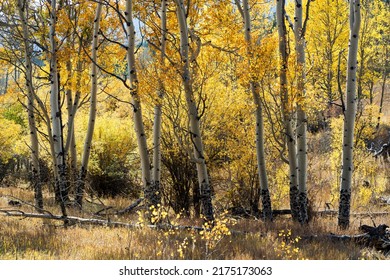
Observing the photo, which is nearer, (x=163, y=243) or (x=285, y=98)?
(x=163, y=243)

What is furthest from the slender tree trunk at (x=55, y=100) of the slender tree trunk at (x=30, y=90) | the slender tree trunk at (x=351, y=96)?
the slender tree trunk at (x=351, y=96)

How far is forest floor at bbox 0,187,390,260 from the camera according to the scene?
4.57m

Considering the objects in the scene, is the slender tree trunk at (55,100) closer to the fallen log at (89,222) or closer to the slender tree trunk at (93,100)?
the slender tree trunk at (93,100)

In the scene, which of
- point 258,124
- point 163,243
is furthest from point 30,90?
point 163,243

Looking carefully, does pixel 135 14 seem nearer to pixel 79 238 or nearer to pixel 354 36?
pixel 354 36

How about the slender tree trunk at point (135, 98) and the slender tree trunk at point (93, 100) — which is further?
the slender tree trunk at point (93, 100)

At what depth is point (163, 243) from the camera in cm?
508

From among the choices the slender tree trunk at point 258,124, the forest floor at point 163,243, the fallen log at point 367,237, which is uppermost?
the slender tree trunk at point 258,124

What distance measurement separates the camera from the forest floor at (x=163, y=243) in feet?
15.0

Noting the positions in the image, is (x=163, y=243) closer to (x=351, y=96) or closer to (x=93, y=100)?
(x=351, y=96)

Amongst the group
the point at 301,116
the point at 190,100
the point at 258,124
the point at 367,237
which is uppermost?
the point at 190,100

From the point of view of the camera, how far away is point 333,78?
58.2 ft

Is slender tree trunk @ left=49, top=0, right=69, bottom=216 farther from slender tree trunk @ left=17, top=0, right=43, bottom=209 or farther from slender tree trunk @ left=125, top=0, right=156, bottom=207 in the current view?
slender tree trunk @ left=125, top=0, right=156, bottom=207

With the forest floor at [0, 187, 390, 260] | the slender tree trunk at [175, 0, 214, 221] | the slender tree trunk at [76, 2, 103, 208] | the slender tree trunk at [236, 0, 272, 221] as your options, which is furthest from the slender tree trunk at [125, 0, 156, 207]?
the slender tree trunk at [76, 2, 103, 208]
